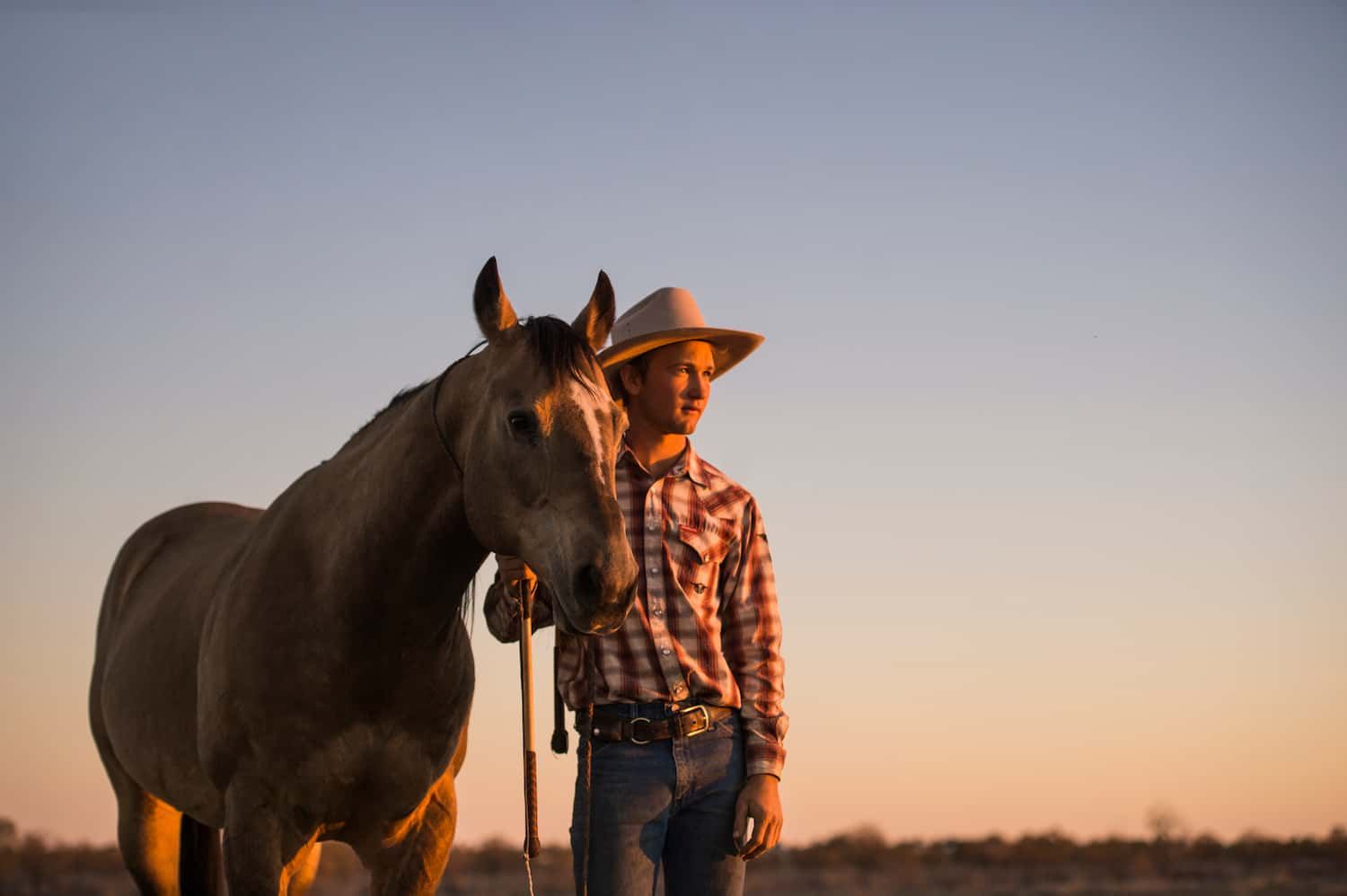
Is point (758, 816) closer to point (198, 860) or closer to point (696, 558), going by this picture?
point (696, 558)

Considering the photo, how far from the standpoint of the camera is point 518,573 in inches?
140

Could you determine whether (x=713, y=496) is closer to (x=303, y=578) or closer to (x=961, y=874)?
(x=303, y=578)

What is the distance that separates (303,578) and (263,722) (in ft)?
1.43

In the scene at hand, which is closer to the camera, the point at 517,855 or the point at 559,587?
the point at 559,587

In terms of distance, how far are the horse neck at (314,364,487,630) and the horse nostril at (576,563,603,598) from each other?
71 cm

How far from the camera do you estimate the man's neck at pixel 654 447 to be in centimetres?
382

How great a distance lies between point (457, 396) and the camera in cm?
360

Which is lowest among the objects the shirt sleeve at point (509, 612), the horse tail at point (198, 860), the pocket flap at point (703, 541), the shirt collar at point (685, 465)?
the horse tail at point (198, 860)

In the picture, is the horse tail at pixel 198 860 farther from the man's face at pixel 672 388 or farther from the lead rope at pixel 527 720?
the man's face at pixel 672 388

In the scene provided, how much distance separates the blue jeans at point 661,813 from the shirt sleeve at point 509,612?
338 millimetres

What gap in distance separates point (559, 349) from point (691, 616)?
843 mm

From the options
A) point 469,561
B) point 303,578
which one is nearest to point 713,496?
point 469,561

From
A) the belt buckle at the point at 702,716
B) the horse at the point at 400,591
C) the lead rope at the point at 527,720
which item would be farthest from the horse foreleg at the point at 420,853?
the belt buckle at the point at 702,716

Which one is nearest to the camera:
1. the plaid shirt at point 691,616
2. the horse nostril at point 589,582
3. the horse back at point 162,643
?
the horse nostril at point 589,582
